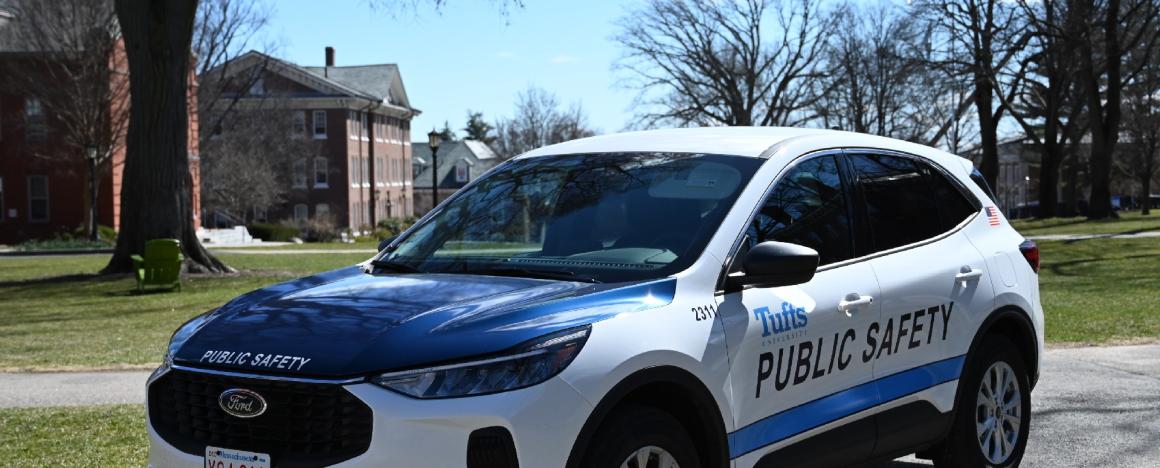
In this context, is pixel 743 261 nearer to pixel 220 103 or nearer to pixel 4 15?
pixel 4 15

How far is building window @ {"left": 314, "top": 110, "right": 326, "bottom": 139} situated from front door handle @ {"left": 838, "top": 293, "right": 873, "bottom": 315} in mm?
77695

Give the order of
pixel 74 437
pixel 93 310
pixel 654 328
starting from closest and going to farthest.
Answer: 1. pixel 654 328
2. pixel 74 437
3. pixel 93 310

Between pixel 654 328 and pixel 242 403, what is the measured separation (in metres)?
1.39

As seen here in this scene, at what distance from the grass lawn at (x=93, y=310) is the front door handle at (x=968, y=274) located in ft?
25.3

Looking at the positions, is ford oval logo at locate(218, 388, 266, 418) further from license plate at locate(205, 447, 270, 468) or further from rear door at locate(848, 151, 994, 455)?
rear door at locate(848, 151, 994, 455)

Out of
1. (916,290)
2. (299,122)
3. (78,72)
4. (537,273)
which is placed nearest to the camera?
(537,273)

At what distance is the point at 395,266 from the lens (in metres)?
5.38

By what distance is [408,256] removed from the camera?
18.1ft

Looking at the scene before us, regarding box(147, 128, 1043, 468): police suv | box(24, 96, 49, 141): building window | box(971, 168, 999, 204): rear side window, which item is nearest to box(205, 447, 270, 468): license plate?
box(147, 128, 1043, 468): police suv

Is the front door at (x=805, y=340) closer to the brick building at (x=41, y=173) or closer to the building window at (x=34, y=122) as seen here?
the brick building at (x=41, y=173)

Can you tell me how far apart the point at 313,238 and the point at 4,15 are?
1950 cm

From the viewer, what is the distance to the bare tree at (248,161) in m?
67.8

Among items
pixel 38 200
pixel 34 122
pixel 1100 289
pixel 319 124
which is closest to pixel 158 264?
pixel 1100 289

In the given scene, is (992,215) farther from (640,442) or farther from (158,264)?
(158,264)
